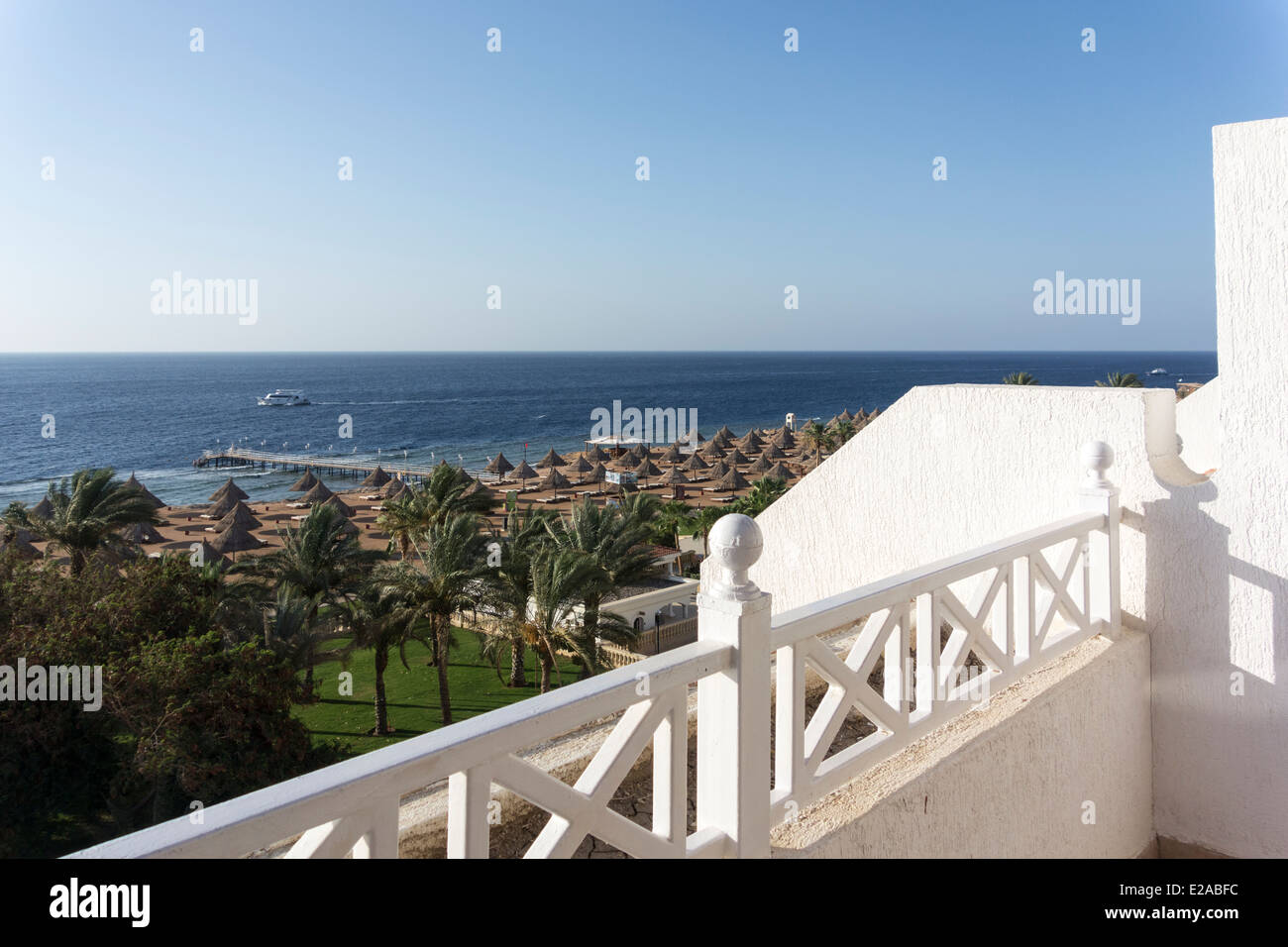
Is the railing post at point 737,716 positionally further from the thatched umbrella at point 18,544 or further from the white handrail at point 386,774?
the thatched umbrella at point 18,544

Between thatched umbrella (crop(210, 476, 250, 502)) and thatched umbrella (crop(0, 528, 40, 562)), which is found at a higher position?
thatched umbrella (crop(210, 476, 250, 502))

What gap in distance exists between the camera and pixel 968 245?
46.0 metres

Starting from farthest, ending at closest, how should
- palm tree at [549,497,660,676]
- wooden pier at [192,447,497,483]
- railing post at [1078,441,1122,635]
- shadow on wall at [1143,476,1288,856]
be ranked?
wooden pier at [192,447,497,483], palm tree at [549,497,660,676], railing post at [1078,441,1122,635], shadow on wall at [1143,476,1288,856]

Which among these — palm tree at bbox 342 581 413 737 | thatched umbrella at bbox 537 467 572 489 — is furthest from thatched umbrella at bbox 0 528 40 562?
thatched umbrella at bbox 537 467 572 489

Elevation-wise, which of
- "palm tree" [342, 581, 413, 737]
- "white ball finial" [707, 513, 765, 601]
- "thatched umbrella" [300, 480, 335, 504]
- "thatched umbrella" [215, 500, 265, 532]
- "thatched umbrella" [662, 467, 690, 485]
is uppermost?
"white ball finial" [707, 513, 765, 601]

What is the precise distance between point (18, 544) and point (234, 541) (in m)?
8.25

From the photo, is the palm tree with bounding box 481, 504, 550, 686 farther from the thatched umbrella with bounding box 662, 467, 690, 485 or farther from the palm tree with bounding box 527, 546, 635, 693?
the thatched umbrella with bounding box 662, 467, 690, 485

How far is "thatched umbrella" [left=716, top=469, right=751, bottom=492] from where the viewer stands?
43.2 meters

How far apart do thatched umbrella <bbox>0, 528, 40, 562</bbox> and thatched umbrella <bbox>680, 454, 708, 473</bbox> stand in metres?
31.4

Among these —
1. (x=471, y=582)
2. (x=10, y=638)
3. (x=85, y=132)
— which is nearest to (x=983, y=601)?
(x=471, y=582)

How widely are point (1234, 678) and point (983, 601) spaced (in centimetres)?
154

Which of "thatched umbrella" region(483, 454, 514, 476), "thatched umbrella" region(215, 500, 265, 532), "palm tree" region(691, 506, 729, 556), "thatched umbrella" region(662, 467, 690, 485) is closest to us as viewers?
"palm tree" region(691, 506, 729, 556)

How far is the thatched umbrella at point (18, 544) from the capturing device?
19050 mm
